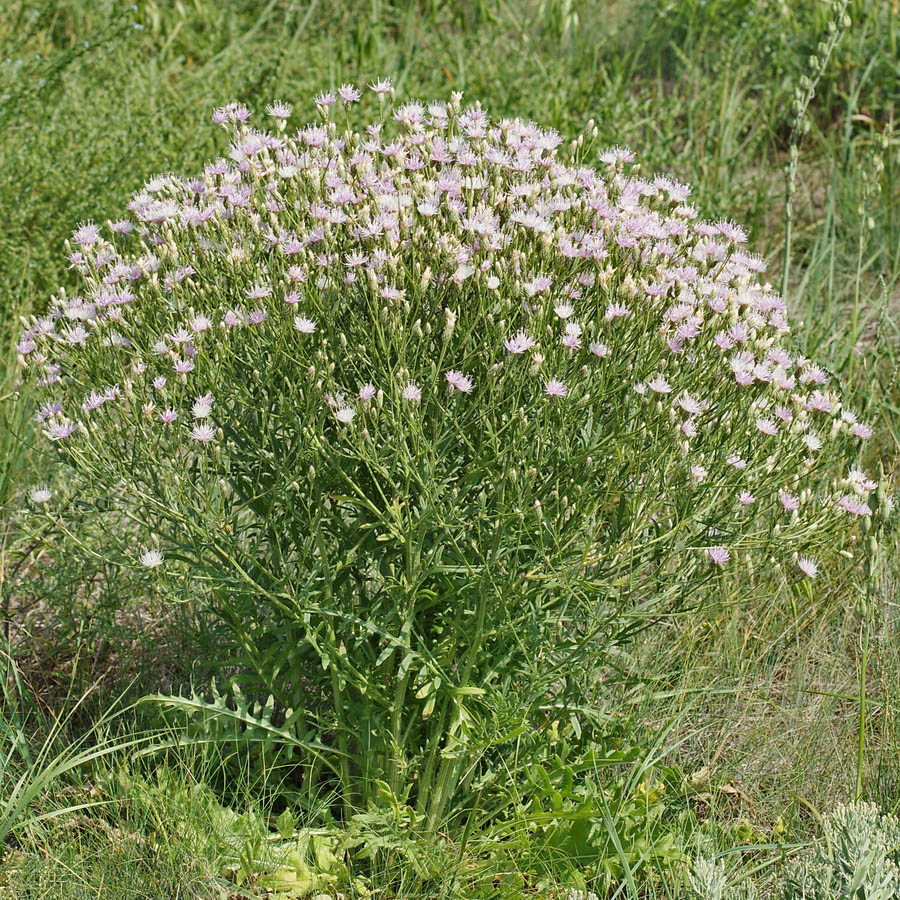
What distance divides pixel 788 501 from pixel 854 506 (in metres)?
0.16

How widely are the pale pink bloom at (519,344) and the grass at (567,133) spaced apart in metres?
0.80

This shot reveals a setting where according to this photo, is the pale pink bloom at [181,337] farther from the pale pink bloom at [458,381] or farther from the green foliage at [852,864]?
the green foliage at [852,864]

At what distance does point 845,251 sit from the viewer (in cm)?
589

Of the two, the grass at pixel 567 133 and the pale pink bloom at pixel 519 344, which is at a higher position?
the pale pink bloom at pixel 519 344

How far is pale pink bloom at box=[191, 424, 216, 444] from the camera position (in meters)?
2.50

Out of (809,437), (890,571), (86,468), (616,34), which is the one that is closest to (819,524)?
(809,437)

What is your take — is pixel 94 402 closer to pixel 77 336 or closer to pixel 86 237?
pixel 77 336

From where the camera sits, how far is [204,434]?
8.27 ft

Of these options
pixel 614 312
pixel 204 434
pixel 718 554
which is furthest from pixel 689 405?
pixel 204 434

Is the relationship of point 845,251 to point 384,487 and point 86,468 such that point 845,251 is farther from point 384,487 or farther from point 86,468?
point 86,468

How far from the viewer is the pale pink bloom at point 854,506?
8.96 ft

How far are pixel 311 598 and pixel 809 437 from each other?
131 cm

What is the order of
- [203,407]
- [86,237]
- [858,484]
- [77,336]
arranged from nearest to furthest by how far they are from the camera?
[203,407]
[77,336]
[858,484]
[86,237]

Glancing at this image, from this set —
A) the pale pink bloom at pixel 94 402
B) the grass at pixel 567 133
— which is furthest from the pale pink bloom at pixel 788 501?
the pale pink bloom at pixel 94 402
